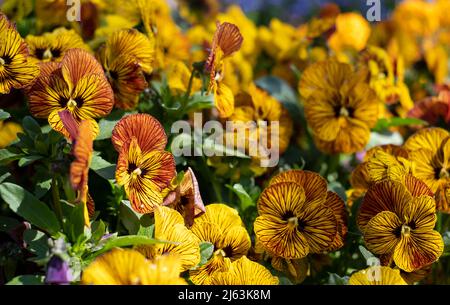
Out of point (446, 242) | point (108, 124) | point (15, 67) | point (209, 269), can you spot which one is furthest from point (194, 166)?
point (446, 242)

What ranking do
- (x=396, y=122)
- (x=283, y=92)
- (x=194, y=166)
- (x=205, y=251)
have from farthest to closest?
(x=283, y=92), (x=396, y=122), (x=194, y=166), (x=205, y=251)

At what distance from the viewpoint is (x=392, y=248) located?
4.00 ft

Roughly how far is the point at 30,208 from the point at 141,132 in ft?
0.76

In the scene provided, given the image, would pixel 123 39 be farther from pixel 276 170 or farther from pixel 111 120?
pixel 276 170

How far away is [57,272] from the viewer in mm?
1003

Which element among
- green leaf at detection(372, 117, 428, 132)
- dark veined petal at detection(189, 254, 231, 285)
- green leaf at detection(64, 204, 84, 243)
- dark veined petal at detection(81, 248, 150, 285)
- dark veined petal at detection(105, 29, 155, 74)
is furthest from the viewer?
green leaf at detection(372, 117, 428, 132)

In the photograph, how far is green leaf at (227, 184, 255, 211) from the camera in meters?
1.36

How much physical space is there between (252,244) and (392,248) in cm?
28

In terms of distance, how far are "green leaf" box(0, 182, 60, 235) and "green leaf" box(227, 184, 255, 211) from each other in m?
0.39

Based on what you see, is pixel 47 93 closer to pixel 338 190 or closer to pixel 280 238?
pixel 280 238

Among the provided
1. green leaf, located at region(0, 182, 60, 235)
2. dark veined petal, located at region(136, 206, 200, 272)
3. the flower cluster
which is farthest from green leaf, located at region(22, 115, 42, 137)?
dark veined petal, located at region(136, 206, 200, 272)

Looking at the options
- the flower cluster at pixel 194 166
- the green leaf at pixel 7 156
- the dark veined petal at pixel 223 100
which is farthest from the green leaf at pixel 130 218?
the dark veined petal at pixel 223 100

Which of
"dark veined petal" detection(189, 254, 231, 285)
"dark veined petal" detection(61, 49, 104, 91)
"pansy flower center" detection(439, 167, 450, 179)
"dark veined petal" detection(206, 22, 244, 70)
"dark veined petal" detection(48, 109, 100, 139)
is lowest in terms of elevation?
"dark veined petal" detection(189, 254, 231, 285)

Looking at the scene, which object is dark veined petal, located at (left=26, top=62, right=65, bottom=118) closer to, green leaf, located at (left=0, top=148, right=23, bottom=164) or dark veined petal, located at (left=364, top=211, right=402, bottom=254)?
green leaf, located at (left=0, top=148, right=23, bottom=164)
